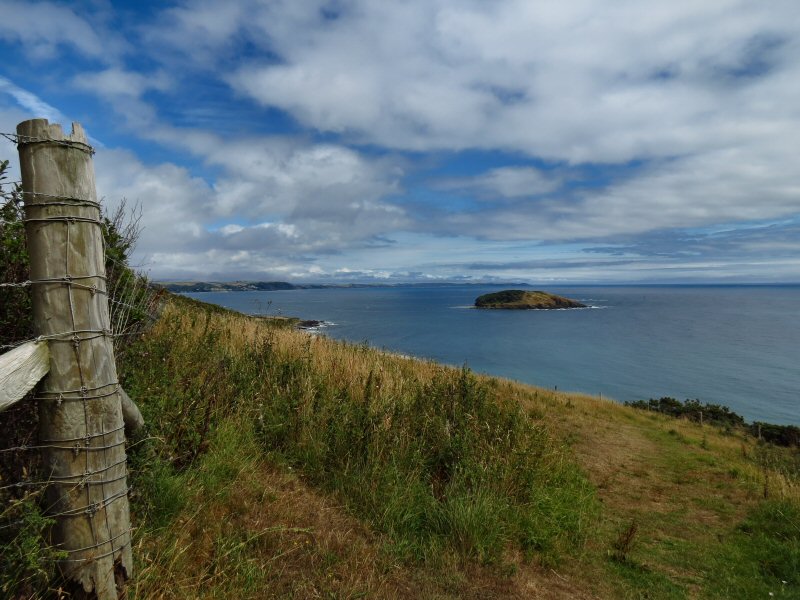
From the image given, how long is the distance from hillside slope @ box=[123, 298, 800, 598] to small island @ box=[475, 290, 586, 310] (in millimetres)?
134871

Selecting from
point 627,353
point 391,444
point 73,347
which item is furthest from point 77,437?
point 627,353

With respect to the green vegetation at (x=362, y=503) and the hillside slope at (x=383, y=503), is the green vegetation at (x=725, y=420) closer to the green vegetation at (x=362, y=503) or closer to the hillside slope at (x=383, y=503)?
the hillside slope at (x=383, y=503)

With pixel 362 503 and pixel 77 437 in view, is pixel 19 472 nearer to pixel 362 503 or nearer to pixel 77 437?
pixel 77 437

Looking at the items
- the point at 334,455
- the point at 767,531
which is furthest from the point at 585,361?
the point at 334,455

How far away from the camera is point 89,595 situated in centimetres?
236

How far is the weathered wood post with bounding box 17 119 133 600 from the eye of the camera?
7.24 feet

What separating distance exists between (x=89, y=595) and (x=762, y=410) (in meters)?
48.0

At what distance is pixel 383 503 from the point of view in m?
4.80

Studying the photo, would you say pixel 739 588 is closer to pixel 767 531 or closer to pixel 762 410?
pixel 767 531

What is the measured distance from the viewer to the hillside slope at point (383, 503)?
3568 mm

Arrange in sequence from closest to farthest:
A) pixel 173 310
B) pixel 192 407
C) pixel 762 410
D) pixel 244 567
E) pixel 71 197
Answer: pixel 71 197
pixel 244 567
pixel 192 407
pixel 173 310
pixel 762 410

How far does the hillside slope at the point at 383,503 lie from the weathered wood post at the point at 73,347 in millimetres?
554

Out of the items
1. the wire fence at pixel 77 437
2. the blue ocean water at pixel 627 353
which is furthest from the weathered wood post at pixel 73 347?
the blue ocean water at pixel 627 353

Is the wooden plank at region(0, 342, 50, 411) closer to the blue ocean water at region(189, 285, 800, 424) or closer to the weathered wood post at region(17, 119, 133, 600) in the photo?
the weathered wood post at region(17, 119, 133, 600)
